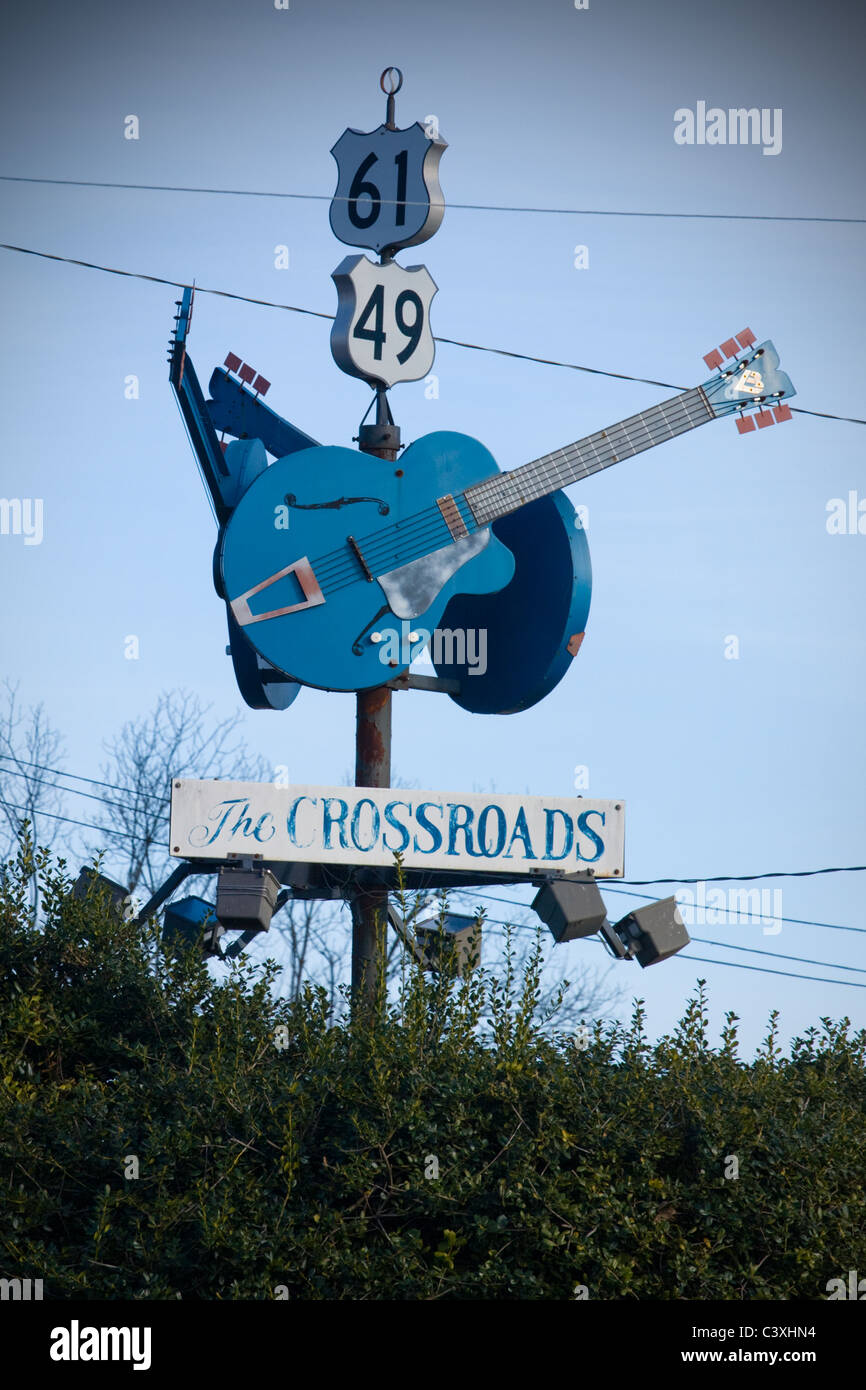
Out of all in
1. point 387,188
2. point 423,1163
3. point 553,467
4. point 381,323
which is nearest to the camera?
point 423,1163

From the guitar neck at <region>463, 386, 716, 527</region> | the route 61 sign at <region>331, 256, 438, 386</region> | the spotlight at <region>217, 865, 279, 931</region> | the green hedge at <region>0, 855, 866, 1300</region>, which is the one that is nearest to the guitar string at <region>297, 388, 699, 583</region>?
the guitar neck at <region>463, 386, 716, 527</region>

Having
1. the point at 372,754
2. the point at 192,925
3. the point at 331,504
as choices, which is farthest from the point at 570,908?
the point at 331,504

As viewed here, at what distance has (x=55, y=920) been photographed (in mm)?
12430

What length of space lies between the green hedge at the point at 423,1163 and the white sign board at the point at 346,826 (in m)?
1.39

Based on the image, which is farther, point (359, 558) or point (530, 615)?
point (530, 615)

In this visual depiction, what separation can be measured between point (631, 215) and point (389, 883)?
24.5ft

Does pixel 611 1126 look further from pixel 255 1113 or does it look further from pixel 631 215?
pixel 631 215

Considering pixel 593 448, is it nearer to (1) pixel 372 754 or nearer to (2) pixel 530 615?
(2) pixel 530 615

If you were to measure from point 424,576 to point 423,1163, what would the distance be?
5.25 meters

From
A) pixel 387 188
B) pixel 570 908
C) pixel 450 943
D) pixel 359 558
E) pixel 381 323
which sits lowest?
pixel 450 943

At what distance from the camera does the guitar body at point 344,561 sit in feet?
44.3

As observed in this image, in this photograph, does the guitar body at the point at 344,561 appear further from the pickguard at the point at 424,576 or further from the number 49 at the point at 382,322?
the number 49 at the point at 382,322

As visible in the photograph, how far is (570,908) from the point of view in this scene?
41.7 ft

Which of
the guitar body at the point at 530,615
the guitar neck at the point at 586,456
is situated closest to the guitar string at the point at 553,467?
the guitar neck at the point at 586,456
